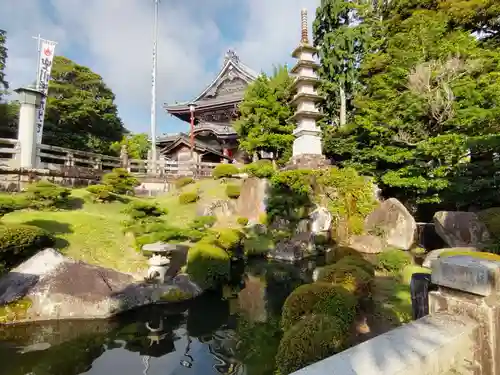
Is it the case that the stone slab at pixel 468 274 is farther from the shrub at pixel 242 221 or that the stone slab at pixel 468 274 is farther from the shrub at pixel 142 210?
the shrub at pixel 242 221

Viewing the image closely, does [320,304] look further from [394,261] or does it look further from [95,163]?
[95,163]

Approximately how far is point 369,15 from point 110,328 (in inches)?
921

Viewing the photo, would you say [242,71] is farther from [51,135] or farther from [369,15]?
[51,135]

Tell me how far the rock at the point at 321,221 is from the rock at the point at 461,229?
4.68 m

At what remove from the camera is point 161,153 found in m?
29.3

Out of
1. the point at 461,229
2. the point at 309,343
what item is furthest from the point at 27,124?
the point at 461,229

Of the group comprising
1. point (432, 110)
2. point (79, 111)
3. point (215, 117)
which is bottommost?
point (432, 110)

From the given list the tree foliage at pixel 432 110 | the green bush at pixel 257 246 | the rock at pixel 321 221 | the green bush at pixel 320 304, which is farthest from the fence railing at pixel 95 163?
the green bush at pixel 320 304

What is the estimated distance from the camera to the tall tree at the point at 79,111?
24.2 m

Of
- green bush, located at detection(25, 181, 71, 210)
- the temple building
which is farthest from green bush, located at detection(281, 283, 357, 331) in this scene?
the temple building

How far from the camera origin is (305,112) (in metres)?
17.8

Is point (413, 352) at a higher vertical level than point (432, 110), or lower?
lower

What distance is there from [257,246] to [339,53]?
46.4 ft

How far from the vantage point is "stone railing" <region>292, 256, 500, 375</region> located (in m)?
1.87
